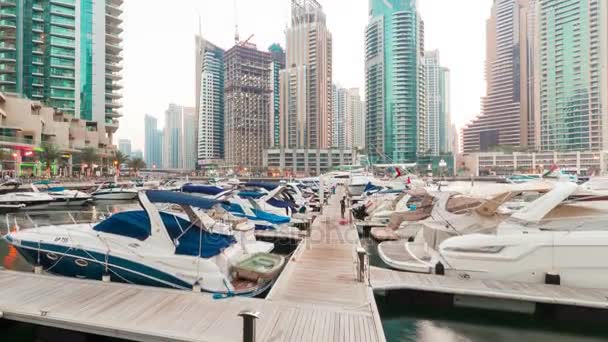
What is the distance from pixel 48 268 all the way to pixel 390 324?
9084 mm

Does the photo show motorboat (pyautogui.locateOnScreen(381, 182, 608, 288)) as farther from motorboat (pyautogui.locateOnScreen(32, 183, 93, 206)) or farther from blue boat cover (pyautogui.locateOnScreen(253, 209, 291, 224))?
motorboat (pyautogui.locateOnScreen(32, 183, 93, 206))

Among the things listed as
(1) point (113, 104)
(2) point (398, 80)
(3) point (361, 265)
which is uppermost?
(2) point (398, 80)

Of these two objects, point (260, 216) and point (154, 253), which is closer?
point (154, 253)

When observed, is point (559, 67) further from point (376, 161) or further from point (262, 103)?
point (262, 103)

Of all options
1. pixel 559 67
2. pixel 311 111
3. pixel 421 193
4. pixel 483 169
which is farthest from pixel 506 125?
pixel 421 193

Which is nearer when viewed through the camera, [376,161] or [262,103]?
[376,161]

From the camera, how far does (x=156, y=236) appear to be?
768cm

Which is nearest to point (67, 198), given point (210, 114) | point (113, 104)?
point (113, 104)

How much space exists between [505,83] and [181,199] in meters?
193

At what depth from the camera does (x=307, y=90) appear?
155 m

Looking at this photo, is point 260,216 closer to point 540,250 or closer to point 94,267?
point 94,267

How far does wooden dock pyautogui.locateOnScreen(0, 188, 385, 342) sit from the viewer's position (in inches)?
204

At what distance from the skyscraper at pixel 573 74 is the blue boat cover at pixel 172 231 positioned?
5537 inches

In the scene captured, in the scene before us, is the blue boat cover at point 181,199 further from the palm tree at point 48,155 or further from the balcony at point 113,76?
the balcony at point 113,76
